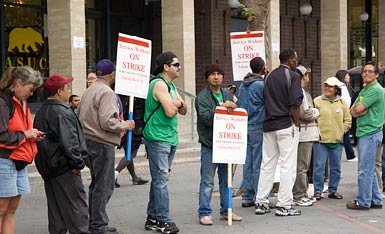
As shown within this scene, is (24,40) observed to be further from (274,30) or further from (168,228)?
(168,228)

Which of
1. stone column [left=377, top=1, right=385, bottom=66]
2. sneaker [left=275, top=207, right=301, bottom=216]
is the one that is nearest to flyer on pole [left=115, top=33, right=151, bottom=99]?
sneaker [left=275, top=207, right=301, bottom=216]

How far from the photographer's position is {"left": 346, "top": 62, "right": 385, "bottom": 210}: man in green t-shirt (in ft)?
29.9

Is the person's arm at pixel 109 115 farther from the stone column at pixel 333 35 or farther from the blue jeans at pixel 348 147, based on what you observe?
the stone column at pixel 333 35

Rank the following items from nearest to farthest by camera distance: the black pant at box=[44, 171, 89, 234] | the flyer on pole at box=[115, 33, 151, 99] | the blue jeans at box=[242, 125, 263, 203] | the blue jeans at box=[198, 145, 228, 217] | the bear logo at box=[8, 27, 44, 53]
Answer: the black pant at box=[44, 171, 89, 234], the flyer on pole at box=[115, 33, 151, 99], the blue jeans at box=[198, 145, 228, 217], the blue jeans at box=[242, 125, 263, 203], the bear logo at box=[8, 27, 44, 53]

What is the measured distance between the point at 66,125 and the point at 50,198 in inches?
33.2

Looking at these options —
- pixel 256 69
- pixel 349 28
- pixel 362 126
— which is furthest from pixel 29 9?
pixel 349 28

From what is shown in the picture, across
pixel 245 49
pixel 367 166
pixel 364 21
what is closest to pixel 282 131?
pixel 367 166

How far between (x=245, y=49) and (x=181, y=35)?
23.2ft

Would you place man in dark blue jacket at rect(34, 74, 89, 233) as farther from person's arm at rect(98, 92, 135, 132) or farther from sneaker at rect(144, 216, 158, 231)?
sneaker at rect(144, 216, 158, 231)

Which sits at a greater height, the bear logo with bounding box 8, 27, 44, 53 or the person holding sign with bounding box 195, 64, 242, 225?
the bear logo with bounding box 8, 27, 44, 53

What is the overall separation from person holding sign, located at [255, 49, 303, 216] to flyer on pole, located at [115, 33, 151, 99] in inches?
66.5

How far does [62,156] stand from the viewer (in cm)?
687

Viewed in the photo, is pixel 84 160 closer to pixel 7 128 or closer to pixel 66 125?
pixel 66 125

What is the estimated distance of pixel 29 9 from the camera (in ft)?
57.4
